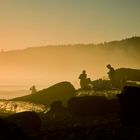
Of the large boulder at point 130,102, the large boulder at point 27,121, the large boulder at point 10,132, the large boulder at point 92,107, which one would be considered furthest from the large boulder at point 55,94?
the large boulder at point 10,132

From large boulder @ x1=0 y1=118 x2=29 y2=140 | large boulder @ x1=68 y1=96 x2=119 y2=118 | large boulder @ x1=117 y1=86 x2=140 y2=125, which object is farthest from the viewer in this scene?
large boulder @ x1=68 y1=96 x2=119 y2=118

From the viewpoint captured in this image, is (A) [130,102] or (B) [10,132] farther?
(A) [130,102]

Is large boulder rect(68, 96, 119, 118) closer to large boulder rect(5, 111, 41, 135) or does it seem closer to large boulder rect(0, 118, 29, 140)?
large boulder rect(5, 111, 41, 135)

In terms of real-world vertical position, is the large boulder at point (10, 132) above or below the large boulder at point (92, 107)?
below

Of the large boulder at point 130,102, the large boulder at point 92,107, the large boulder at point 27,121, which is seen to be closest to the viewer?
the large boulder at point 130,102

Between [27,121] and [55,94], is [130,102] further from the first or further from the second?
[55,94]

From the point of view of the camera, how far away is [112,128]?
28344mm

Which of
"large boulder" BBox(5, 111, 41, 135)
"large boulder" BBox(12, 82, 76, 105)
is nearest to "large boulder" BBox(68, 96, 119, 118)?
"large boulder" BBox(5, 111, 41, 135)

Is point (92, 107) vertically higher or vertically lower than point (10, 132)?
higher

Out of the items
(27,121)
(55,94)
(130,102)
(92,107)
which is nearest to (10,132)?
(130,102)

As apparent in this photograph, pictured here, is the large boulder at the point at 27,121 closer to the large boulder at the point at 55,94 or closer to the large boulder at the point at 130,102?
the large boulder at the point at 130,102

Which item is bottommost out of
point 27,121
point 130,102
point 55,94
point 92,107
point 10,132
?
point 10,132

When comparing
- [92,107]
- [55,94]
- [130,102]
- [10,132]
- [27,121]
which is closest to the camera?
[10,132]

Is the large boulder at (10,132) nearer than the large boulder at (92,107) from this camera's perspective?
Yes
